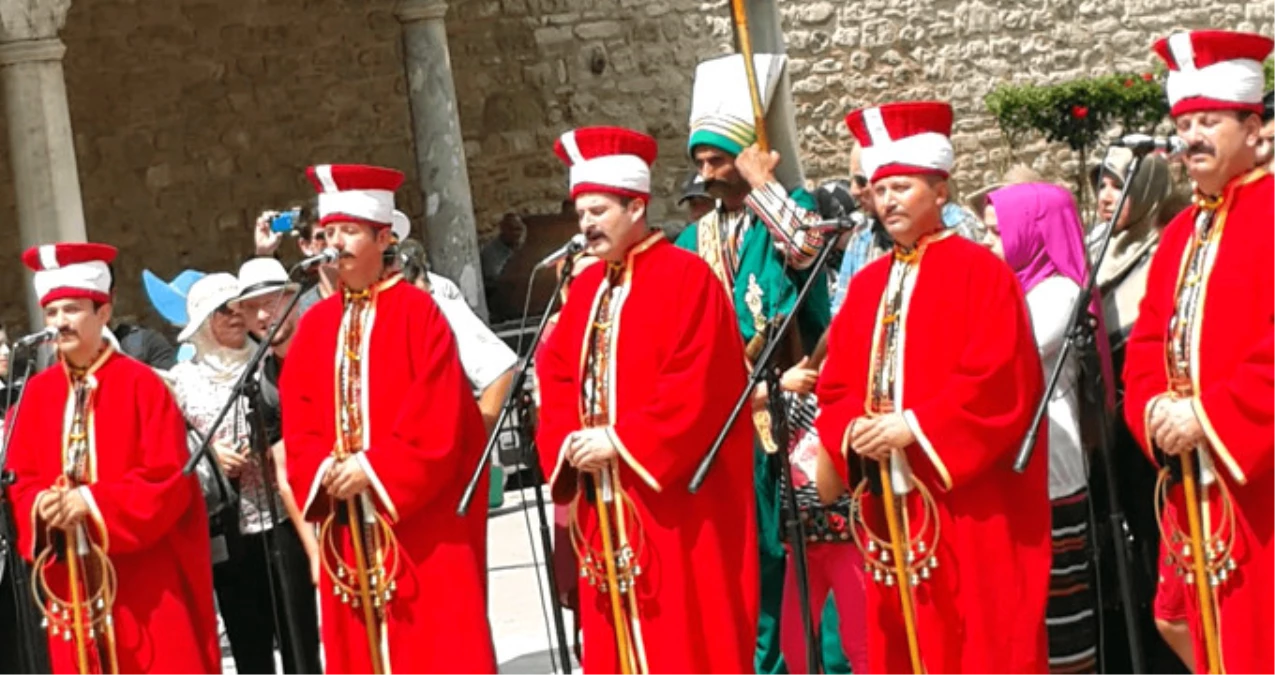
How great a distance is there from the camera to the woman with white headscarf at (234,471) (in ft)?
25.5

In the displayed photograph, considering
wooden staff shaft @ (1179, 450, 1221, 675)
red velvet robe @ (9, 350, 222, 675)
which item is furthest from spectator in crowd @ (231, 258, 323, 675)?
wooden staff shaft @ (1179, 450, 1221, 675)

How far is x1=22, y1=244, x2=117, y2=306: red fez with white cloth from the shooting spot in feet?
23.4

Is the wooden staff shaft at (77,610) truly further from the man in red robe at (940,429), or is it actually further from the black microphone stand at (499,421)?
the man in red robe at (940,429)

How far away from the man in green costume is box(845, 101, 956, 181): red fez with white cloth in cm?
83

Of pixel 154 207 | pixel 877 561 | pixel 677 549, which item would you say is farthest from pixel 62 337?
pixel 154 207

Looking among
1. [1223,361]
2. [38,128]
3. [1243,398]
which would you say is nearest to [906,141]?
[1223,361]

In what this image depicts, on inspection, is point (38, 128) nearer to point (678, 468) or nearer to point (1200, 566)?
point (678, 468)

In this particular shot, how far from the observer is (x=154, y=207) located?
16719mm

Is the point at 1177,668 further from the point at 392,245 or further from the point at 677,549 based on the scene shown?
the point at 392,245

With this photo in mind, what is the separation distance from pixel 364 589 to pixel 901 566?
4.92 ft

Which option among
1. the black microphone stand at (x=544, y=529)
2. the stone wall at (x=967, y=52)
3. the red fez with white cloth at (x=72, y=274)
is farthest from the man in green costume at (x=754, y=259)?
the stone wall at (x=967, y=52)

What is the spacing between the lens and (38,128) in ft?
43.7

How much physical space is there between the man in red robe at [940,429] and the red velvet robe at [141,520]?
6.20ft

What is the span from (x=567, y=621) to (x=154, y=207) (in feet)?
25.1
